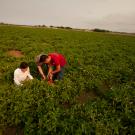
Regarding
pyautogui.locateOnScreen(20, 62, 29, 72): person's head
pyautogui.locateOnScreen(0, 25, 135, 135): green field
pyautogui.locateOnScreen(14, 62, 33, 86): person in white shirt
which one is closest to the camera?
pyautogui.locateOnScreen(0, 25, 135, 135): green field

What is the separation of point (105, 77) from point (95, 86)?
128cm

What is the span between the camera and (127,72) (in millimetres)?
9727

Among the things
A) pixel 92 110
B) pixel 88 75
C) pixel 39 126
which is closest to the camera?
pixel 39 126

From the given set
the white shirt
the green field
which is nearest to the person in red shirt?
the green field

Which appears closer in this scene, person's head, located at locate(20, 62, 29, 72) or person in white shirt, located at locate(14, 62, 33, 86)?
person's head, located at locate(20, 62, 29, 72)

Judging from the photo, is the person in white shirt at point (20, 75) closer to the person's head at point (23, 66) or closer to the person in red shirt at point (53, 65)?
the person's head at point (23, 66)

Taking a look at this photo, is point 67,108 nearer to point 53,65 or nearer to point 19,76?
point 53,65

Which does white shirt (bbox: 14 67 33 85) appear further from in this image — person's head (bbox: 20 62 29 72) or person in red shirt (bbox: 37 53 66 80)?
person in red shirt (bbox: 37 53 66 80)

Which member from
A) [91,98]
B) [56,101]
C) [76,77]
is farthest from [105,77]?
[56,101]

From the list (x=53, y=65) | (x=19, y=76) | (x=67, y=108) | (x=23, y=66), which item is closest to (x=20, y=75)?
(x=19, y=76)

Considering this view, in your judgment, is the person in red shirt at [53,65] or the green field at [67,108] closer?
the green field at [67,108]

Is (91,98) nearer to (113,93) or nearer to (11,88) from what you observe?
(113,93)

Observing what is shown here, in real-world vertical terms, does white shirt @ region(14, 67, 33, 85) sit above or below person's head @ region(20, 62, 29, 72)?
below

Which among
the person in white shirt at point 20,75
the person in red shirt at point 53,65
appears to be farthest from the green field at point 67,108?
the person in red shirt at point 53,65
